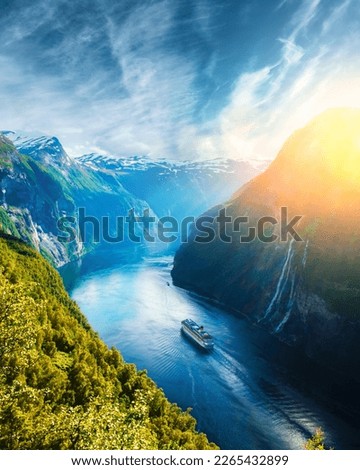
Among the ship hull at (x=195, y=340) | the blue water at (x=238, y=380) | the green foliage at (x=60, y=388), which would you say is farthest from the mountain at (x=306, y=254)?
the green foliage at (x=60, y=388)

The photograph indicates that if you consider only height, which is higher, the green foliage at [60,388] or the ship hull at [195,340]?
the green foliage at [60,388]

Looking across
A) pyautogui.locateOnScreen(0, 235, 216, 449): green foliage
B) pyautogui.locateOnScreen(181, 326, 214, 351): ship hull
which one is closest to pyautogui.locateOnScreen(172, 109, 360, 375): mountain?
pyautogui.locateOnScreen(181, 326, 214, 351): ship hull

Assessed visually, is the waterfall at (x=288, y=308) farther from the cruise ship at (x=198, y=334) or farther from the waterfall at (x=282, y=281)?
the cruise ship at (x=198, y=334)

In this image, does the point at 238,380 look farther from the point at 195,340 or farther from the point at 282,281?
the point at 282,281

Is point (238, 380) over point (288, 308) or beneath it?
beneath

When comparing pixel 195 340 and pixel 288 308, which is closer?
pixel 195 340

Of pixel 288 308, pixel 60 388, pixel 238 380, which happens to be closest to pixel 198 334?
pixel 238 380

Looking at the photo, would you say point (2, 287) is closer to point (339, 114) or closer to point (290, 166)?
point (290, 166)
